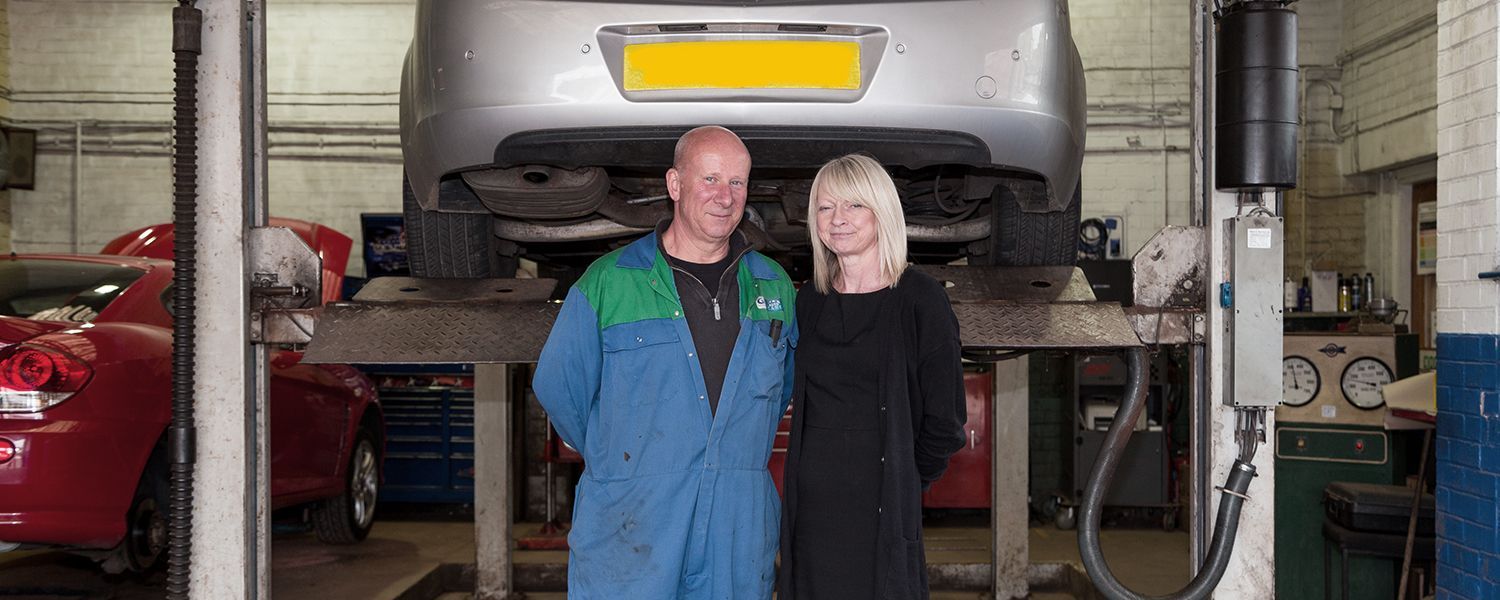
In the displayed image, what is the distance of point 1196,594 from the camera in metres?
2.38

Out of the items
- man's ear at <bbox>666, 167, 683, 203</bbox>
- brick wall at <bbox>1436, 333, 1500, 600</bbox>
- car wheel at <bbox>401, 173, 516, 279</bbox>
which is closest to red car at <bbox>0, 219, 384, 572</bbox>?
car wheel at <bbox>401, 173, 516, 279</bbox>

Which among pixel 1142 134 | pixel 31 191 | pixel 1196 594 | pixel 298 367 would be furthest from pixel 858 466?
pixel 31 191

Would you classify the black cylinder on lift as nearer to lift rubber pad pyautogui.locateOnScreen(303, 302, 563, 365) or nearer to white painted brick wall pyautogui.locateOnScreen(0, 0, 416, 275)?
lift rubber pad pyautogui.locateOnScreen(303, 302, 563, 365)

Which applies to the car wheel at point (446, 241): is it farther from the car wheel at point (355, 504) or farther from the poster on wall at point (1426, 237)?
the poster on wall at point (1426, 237)

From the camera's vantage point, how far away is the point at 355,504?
5.81 m

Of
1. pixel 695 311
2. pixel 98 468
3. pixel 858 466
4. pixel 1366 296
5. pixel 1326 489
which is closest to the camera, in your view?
pixel 858 466

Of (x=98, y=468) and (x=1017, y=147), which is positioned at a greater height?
(x=1017, y=147)

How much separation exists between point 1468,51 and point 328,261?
434 centimetres

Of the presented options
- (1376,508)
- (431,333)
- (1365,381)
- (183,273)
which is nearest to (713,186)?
(431,333)

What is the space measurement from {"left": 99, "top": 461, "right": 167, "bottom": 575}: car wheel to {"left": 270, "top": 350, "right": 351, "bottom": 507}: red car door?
0.82 metres

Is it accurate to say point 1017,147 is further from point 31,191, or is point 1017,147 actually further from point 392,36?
point 31,191

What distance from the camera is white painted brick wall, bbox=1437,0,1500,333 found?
324 centimetres

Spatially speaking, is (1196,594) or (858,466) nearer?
(858,466)

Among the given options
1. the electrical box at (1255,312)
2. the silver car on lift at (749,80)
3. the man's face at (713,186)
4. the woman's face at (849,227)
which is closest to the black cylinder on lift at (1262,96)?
the electrical box at (1255,312)
